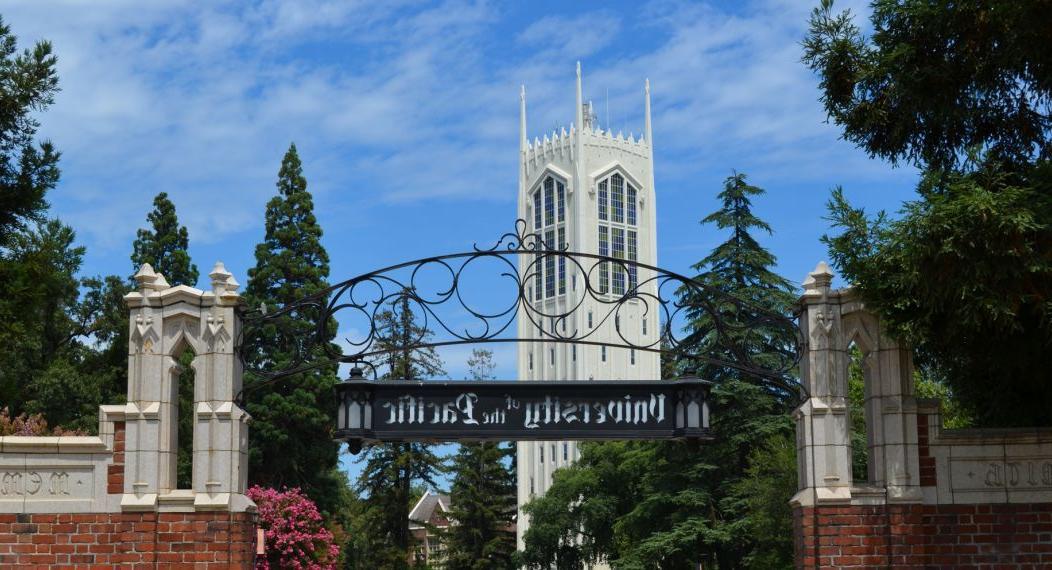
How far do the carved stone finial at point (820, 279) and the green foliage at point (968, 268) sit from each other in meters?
0.38

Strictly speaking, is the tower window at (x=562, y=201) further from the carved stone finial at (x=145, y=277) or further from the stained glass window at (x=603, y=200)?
the carved stone finial at (x=145, y=277)

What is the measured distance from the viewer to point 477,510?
59.4 metres

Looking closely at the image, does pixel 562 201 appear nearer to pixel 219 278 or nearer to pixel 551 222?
pixel 551 222

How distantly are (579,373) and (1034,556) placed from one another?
82503mm

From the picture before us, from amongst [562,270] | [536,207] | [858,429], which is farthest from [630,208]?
[858,429]

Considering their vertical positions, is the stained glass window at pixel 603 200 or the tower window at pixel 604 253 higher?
the stained glass window at pixel 603 200

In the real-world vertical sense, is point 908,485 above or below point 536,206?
below

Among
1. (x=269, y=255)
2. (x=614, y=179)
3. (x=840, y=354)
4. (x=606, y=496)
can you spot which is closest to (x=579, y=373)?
(x=614, y=179)

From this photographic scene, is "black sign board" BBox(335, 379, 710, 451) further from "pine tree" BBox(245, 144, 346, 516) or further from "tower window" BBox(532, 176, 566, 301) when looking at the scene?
"tower window" BBox(532, 176, 566, 301)

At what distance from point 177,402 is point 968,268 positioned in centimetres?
693

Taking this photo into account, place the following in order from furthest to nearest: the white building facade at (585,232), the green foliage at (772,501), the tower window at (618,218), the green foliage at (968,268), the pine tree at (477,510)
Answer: the tower window at (618,218) → the white building facade at (585,232) → the pine tree at (477,510) → the green foliage at (772,501) → the green foliage at (968,268)

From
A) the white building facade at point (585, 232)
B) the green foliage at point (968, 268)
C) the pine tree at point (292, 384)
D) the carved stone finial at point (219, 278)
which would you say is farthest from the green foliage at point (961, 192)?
the white building facade at point (585, 232)

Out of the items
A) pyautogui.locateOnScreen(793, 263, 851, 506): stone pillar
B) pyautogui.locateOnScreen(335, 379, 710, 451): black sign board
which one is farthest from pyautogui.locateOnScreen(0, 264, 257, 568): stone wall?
A: pyautogui.locateOnScreen(793, 263, 851, 506): stone pillar

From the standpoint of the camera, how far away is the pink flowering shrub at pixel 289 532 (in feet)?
109
